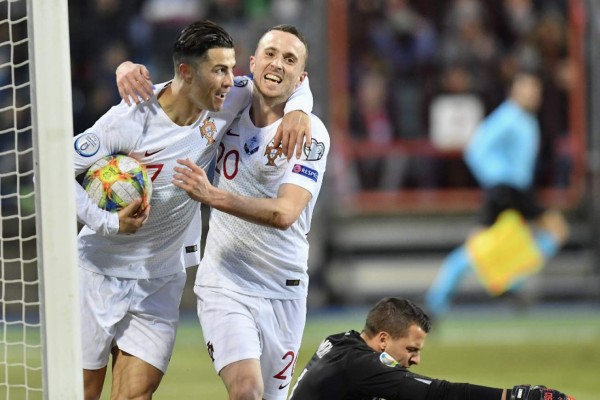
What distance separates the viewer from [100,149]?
6000 millimetres

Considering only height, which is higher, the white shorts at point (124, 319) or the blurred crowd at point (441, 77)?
the blurred crowd at point (441, 77)

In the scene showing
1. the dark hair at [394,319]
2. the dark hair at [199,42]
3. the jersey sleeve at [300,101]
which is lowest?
the dark hair at [394,319]

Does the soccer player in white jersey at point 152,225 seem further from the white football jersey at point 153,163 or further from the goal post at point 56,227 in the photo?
the goal post at point 56,227

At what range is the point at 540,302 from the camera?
53.3 feet

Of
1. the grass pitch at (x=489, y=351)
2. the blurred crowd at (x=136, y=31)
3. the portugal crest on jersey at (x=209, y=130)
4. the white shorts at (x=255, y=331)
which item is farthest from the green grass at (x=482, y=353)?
the blurred crowd at (x=136, y=31)

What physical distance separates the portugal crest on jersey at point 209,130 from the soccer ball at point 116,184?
17.5 inches

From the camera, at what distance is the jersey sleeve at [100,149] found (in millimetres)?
5848

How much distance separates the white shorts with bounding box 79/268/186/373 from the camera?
6270mm

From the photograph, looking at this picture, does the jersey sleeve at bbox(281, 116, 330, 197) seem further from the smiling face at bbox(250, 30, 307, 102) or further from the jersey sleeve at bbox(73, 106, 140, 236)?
the jersey sleeve at bbox(73, 106, 140, 236)

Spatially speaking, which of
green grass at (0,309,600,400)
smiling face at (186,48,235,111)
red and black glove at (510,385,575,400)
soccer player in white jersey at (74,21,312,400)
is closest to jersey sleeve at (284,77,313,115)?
soccer player in white jersey at (74,21,312,400)

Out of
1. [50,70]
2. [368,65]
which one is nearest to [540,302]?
[368,65]

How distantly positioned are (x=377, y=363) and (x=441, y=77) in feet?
40.7

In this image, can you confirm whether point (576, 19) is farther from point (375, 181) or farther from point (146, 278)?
point (146, 278)

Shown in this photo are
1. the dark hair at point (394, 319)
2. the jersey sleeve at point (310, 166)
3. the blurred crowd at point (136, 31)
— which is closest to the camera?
→ the dark hair at point (394, 319)
